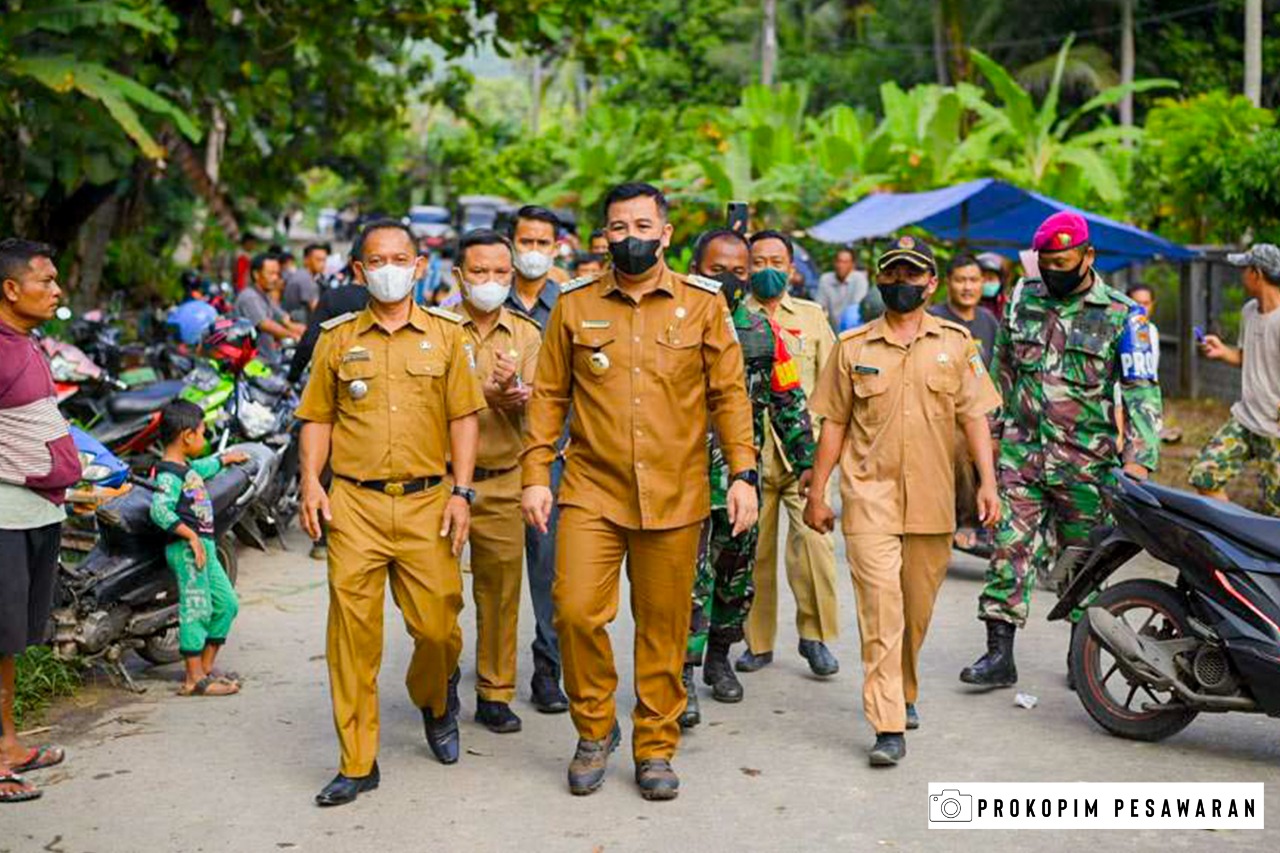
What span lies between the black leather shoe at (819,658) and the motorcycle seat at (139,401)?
16.2 ft

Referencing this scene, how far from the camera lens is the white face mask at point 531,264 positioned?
7.09 m

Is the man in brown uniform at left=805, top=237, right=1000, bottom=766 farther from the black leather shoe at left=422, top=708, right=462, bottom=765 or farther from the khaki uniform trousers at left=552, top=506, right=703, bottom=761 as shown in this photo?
the black leather shoe at left=422, top=708, right=462, bottom=765

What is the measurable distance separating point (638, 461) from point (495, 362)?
123 centimetres

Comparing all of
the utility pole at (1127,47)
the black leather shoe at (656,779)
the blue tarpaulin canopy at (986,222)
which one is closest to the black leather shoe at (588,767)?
the black leather shoe at (656,779)

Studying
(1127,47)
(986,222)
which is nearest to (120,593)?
(986,222)

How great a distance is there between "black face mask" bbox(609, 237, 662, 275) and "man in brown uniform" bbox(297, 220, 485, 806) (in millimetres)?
707

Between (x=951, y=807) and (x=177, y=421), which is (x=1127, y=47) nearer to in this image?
(x=177, y=421)

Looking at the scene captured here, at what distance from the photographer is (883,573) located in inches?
236

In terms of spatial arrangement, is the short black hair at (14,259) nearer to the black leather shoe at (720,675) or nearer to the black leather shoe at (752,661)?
the black leather shoe at (720,675)

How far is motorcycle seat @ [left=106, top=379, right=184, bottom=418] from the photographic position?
1046 centimetres

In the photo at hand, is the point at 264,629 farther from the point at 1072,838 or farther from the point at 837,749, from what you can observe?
the point at 1072,838

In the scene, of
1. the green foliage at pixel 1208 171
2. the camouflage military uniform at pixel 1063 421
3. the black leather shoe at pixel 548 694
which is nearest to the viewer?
the black leather shoe at pixel 548 694

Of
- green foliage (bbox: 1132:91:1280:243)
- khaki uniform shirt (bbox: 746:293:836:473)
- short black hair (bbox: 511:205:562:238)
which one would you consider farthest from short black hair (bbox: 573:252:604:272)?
green foliage (bbox: 1132:91:1280:243)

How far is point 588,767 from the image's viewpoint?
5.60 m
